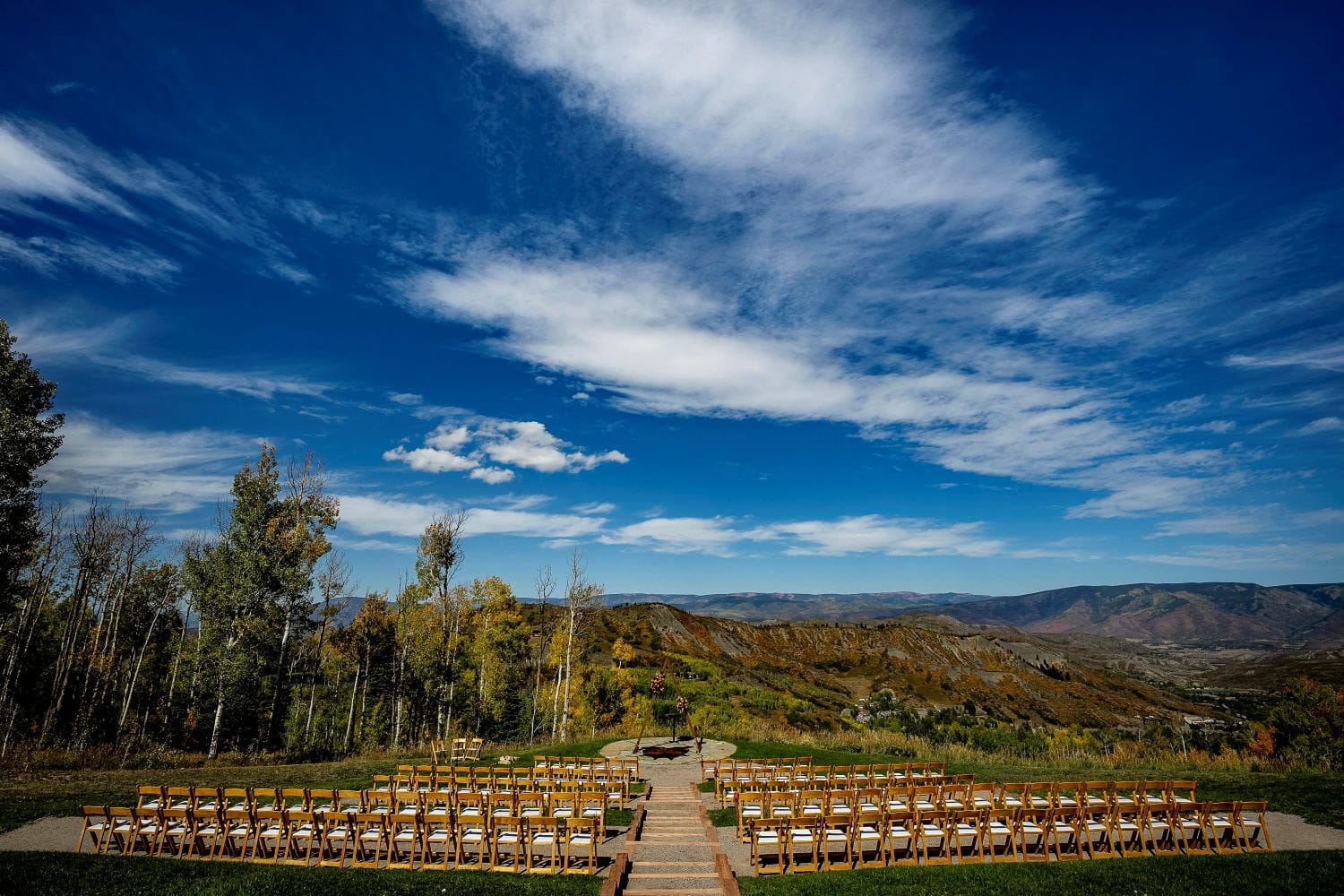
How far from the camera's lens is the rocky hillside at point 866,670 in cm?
6106

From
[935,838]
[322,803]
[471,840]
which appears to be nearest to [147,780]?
[322,803]

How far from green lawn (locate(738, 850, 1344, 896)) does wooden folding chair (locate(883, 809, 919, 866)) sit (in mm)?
924

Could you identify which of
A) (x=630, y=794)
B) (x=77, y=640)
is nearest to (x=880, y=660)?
(x=630, y=794)

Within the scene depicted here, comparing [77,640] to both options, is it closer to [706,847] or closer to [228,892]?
[228,892]

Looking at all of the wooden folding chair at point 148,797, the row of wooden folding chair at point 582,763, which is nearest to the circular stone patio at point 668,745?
the row of wooden folding chair at point 582,763

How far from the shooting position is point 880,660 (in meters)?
91.8

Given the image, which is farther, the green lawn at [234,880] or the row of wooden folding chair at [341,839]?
the row of wooden folding chair at [341,839]

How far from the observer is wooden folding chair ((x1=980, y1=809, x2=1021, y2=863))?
34.5ft

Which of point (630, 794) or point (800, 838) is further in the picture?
point (630, 794)

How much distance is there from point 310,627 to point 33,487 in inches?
529

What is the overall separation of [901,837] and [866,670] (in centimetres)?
8430

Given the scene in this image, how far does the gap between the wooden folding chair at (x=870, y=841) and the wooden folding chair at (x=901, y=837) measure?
0.36ft

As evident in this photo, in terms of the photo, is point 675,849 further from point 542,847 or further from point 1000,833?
point 1000,833

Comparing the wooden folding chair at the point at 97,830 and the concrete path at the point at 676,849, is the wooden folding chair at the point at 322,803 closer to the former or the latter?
the wooden folding chair at the point at 97,830
